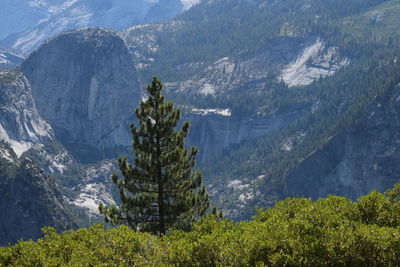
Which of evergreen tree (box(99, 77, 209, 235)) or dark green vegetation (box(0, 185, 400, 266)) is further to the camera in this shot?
evergreen tree (box(99, 77, 209, 235))

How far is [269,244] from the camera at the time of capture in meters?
26.6

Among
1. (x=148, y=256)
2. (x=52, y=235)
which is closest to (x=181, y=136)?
(x=52, y=235)

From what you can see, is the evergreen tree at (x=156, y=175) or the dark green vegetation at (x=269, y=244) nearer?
the dark green vegetation at (x=269, y=244)

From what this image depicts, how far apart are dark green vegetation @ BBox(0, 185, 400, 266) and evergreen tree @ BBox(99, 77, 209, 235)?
16006 mm

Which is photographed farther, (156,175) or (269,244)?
(156,175)

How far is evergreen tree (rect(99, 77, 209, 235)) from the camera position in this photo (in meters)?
50.0

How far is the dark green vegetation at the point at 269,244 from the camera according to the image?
24922 millimetres

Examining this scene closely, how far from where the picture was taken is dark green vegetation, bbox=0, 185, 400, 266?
24.9m

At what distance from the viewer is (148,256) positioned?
95.3 ft

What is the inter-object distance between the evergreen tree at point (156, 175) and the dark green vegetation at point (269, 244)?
1601 cm

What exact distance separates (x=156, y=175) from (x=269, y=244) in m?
25.8

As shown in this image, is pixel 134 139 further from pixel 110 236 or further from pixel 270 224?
pixel 270 224

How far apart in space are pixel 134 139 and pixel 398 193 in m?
27.1

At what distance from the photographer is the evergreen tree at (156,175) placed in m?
50.0
